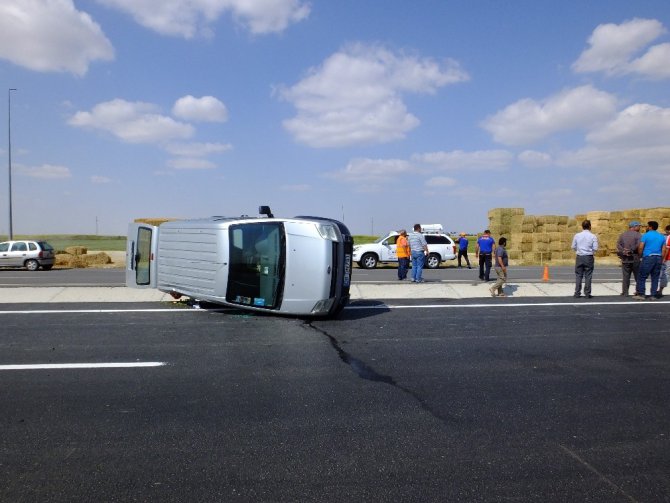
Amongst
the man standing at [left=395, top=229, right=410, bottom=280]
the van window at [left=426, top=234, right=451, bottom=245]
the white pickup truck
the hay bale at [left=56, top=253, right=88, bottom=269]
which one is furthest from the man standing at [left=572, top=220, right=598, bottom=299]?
the hay bale at [left=56, top=253, right=88, bottom=269]

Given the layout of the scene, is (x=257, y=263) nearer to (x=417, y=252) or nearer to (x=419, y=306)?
(x=419, y=306)

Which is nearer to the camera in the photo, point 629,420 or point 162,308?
point 629,420

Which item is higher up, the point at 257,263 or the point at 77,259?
the point at 257,263

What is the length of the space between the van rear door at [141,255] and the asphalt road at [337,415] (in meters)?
2.70

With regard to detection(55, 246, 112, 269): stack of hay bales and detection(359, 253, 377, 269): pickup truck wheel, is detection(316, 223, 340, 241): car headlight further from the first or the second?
detection(55, 246, 112, 269): stack of hay bales

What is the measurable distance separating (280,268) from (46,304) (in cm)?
575

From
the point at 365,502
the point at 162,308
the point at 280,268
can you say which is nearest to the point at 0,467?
the point at 365,502

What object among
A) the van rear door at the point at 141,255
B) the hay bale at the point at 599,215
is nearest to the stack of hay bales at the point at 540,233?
the hay bale at the point at 599,215

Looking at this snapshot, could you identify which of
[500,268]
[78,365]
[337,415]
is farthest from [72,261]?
[337,415]

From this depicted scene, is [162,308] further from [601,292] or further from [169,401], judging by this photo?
[601,292]

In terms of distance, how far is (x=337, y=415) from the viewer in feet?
15.6

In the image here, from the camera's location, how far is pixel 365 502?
10.8ft

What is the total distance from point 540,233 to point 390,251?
9.04 m

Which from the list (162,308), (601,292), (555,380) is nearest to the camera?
(555,380)
